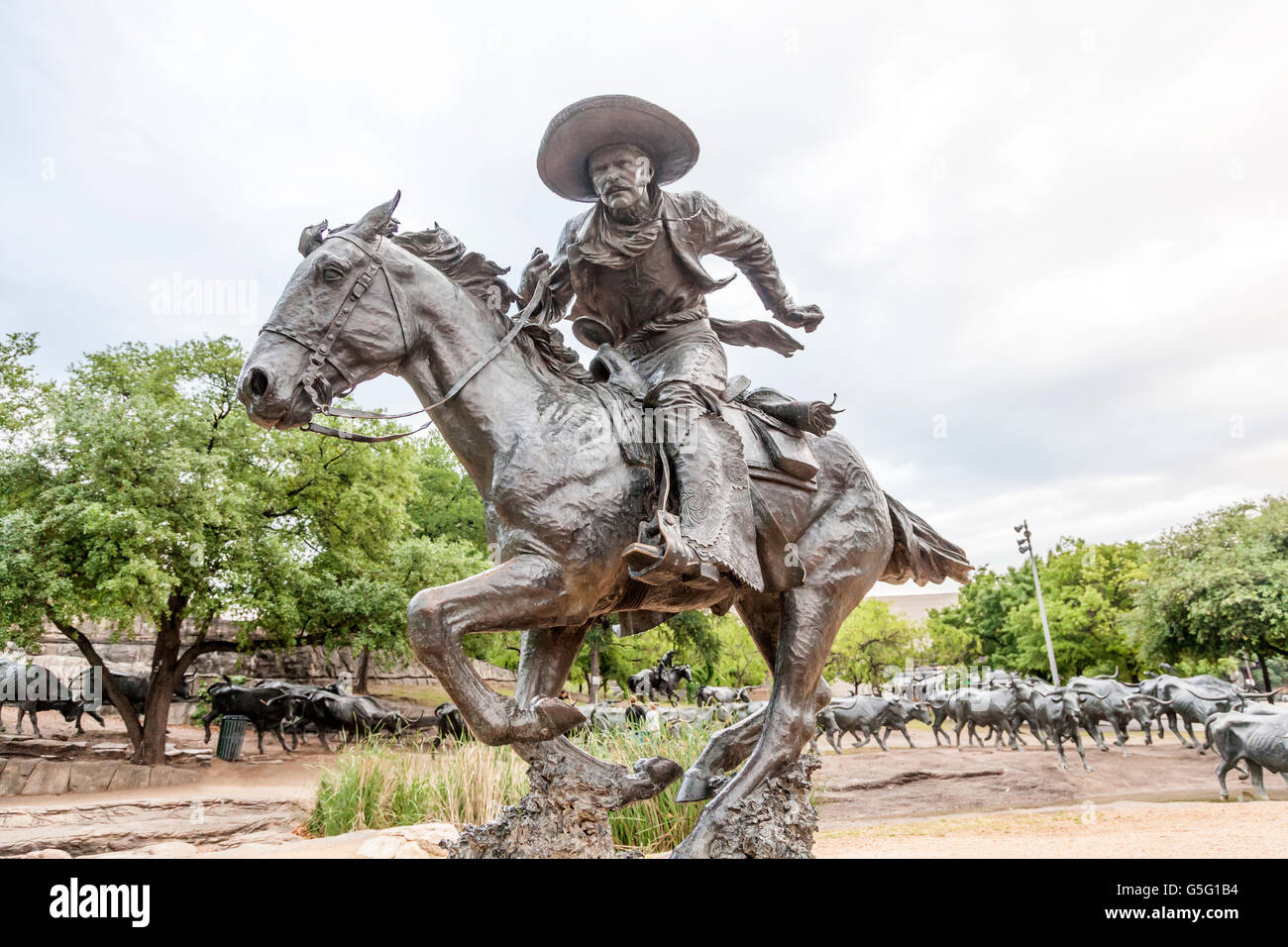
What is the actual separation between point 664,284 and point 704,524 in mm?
1458

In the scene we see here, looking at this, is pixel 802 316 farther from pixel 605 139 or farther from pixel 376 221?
pixel 376 221

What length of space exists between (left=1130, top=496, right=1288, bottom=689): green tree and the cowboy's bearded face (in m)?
32.3

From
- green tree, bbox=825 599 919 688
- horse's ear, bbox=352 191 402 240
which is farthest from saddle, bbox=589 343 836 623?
green tree, bbox=825 599 919 688

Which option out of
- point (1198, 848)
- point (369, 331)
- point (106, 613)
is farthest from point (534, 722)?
point (106, 613)

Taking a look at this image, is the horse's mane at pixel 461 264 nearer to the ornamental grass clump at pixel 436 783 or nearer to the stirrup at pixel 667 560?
the stirrup at pixel 667 560

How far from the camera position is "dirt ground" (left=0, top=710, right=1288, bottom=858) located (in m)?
6.21

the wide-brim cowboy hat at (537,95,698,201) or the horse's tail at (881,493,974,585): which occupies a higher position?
the wide-brim cowboy hat at (537,95,698,201)

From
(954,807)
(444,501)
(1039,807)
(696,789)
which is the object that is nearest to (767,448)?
(696,789)

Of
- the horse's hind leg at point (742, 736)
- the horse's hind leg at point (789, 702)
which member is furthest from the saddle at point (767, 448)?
the horse's hind leg at point (742, 736)

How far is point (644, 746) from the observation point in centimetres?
890

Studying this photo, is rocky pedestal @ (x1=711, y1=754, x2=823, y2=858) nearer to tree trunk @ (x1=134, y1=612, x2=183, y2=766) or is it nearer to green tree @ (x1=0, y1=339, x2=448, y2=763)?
green tree @ (x1=0, y1=339, x2=448, y2=763)

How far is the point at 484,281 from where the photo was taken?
4191 mm
